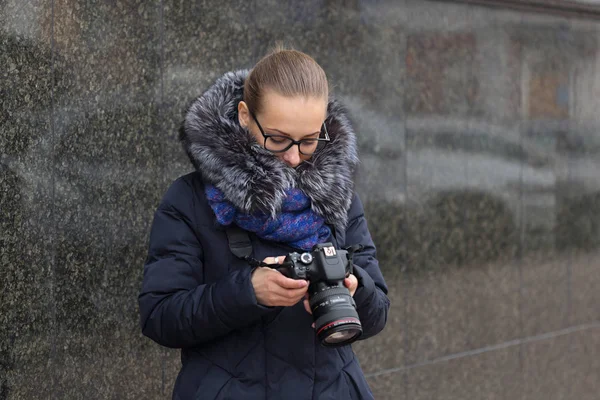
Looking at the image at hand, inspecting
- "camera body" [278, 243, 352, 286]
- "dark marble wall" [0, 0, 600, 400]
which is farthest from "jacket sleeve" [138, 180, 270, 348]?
"dark marble wall" [0, 0, 600, 400]

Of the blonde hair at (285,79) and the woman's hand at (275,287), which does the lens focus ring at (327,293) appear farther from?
the blonde hair at (285,79)

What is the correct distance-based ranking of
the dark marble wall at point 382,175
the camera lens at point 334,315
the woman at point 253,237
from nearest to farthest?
the camera lens at point 334,315 → the woman at point 253,237 → the dark marble wall at point 382,175

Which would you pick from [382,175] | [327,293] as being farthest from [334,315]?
[382,175]

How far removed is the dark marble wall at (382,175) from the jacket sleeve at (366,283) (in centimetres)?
144

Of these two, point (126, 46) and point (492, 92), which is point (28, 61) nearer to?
point (126, 46)

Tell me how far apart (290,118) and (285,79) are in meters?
0.12

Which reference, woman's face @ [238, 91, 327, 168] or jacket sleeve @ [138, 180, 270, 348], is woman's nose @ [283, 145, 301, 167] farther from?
jacket sleeve @ [138, 180, 270, 348]

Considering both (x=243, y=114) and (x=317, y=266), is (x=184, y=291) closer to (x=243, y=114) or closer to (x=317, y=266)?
(x=317, y=266)

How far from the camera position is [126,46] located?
4.14 m

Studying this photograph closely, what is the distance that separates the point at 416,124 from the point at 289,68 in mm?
2766

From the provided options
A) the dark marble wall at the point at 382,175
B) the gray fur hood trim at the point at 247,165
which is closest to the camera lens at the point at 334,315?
the gray fur hood trim at the point at 247,165

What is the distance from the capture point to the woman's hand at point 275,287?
2.54 metres

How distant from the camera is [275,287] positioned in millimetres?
2559

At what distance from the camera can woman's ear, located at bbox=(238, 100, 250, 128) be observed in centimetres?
285
